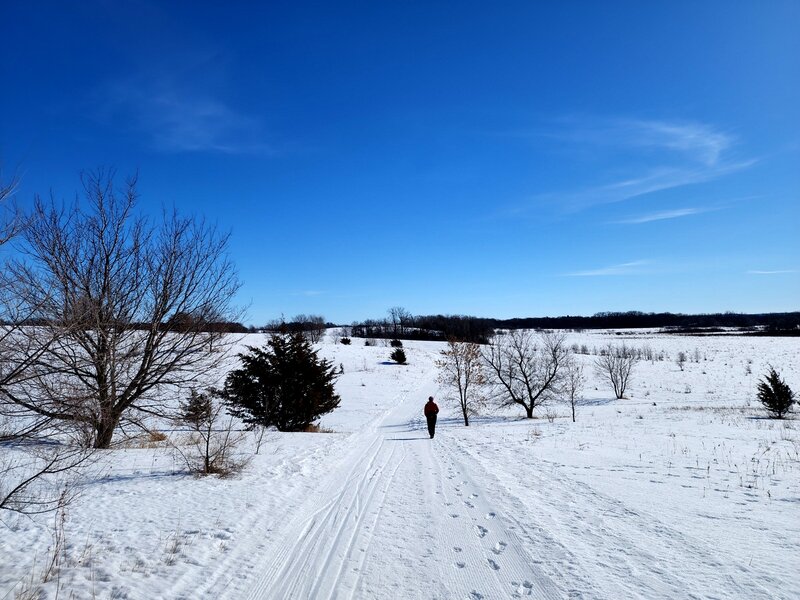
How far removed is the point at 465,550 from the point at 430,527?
2.99ft

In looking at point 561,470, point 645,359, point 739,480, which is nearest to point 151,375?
point 561,470

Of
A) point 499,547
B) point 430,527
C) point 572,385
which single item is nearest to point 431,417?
point 430,527

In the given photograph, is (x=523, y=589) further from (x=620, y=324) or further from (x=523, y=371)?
(x=620, y=324)

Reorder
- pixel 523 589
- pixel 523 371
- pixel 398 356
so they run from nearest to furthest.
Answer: pixel 523 589
pixel 523 371
pixel 398 356

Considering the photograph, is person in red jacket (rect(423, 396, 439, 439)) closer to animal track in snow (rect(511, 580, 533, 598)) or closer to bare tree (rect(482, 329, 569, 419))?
animal track in snow (rect(511, 580, 533, 598))

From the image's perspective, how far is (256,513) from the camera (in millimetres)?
6473

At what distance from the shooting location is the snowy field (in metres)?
4.29

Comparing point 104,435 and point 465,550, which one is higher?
point 104,435

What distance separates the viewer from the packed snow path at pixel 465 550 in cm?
420

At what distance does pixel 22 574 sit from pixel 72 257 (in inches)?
314

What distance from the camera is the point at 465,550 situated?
5.18 metres

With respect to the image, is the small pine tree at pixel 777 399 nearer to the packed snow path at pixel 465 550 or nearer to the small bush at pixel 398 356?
the packed snow path at pixel 465 550

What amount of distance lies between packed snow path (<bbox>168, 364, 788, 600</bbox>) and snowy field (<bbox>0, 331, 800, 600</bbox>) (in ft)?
0.09

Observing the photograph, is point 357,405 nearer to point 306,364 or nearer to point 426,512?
point 306,364
